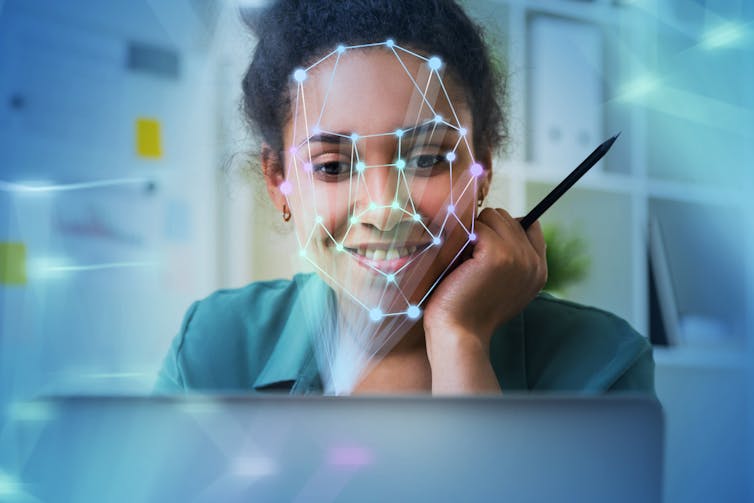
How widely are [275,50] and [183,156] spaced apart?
17cm

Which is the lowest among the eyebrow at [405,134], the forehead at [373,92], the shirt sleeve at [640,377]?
the shirt sleeve at [640,377]

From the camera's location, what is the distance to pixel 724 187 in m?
0.89

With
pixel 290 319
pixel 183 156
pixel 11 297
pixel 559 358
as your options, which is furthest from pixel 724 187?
pixel 11 297

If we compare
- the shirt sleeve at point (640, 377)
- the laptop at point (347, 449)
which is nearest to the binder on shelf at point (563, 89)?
the shirt sleeve at point (640, 377)

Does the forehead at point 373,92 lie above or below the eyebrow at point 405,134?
above

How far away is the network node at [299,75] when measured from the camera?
0.78m

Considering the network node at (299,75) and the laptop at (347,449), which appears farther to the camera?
Result: the network node at (299,75)

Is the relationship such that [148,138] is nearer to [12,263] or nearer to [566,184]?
[12,263]

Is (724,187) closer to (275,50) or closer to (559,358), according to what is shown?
(559,358)

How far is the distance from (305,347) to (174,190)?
0.25 metres

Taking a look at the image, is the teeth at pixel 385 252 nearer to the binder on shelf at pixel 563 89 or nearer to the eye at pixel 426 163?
the eye at pixel 426 163

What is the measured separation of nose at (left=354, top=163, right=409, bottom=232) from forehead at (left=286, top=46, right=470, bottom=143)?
0.15ft

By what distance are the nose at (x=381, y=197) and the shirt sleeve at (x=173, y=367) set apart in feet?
0.79

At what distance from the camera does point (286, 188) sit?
81cm
